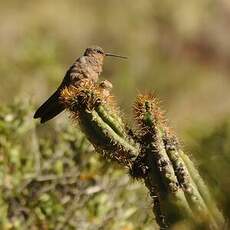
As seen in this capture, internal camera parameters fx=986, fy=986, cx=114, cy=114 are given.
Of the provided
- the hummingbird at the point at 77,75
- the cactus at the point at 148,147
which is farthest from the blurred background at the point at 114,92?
the hummingbird at the point at 77,75

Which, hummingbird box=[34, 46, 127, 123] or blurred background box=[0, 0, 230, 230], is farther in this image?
blurred background box=[0, 0, 230, 230]

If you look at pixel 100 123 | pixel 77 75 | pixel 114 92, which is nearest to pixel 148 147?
pixel 100 123

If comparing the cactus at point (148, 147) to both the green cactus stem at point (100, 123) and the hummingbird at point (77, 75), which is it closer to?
the green cactus stem at point (100, 123)

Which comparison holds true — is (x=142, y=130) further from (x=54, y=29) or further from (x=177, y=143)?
(x=54, y=29)

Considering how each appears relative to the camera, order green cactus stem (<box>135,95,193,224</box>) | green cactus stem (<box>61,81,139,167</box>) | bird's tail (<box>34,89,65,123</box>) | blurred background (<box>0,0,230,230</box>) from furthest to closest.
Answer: blurred background (<box>0,0,230,230</box>) → bird's tail (<box>34,89,65,123</box>) → green cactus stem (<box>61,81,139,167</box>) → green cactus stem (<box>135,95,193,224</box>)

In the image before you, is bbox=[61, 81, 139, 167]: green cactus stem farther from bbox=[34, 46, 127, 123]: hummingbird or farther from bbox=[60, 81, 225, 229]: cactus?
bbox=[34, 46, 127, 123]: hummingbird

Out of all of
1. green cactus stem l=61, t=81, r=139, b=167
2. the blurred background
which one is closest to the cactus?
green cactus stem l=61, t=81, r=139, b=167

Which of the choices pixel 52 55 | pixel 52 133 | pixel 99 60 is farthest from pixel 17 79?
pixel 99 60
